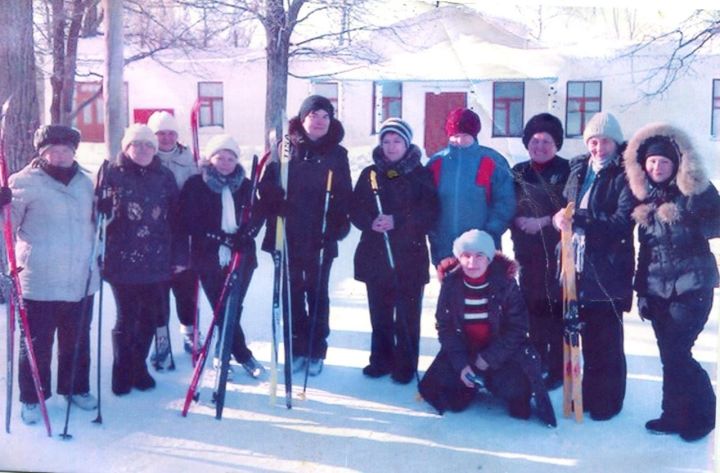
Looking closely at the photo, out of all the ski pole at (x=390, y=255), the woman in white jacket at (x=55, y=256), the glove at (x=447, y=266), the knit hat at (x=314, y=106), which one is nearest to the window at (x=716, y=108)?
the glove at (x=447, y=266)

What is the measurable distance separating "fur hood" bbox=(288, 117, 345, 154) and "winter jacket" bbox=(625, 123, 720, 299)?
122cm

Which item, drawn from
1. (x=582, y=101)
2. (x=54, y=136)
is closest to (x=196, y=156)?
(x=54, y=136)

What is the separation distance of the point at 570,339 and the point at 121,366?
1.99 meters

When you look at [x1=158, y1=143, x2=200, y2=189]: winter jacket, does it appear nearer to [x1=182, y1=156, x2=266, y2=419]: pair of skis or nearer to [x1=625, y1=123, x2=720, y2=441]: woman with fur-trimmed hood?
[x1=182, y1=156, x2=266, y2=419]: pair of skis

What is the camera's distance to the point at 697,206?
312 centimetres

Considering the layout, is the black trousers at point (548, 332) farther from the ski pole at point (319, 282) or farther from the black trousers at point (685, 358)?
the ski pole at point (319, 282)

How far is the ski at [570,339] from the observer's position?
→ 3.46 metres

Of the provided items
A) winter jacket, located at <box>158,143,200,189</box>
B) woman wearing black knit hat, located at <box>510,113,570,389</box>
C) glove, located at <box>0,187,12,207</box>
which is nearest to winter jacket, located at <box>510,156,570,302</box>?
woman wearing black knit hat, located at <box>510,113,570,389</box>

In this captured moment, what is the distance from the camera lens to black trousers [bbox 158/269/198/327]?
385 cm

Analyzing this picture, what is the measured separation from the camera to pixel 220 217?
11.9ft

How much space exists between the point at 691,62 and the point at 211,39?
6.38 feet

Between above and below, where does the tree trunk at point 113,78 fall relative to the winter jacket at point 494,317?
above

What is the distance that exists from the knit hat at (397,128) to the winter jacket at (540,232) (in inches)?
19.1

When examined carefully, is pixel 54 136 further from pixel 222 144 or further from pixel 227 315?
pixel 227 315
